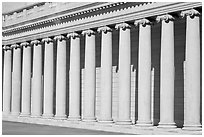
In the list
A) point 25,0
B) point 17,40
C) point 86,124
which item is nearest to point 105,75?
point 86,124

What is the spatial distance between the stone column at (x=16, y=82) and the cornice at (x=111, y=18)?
10.3 feet

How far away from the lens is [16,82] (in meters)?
96.4

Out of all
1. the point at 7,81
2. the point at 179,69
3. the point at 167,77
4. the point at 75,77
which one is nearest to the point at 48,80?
the point at 75,77

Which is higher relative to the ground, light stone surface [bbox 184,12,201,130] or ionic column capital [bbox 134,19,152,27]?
ionic column capital [bbox 134,19,152,27]

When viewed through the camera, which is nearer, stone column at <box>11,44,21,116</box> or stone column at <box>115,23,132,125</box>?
stone column at <box>115,23,132,125</box>

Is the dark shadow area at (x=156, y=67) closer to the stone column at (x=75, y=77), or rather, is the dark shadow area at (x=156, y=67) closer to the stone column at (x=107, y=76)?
the stone column at (x=107, y=76)

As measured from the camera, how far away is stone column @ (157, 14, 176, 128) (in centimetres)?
6309

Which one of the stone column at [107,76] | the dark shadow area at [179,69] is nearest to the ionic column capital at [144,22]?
the stone column at [107,76]

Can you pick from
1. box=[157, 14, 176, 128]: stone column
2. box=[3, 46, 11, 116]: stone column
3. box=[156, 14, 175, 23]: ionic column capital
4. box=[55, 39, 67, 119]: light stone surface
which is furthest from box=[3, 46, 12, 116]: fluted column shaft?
box=[157, 14, 176, 128]: stone column

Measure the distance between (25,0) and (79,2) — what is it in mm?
27132

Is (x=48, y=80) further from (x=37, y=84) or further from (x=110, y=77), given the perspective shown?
(x=110, y=77)

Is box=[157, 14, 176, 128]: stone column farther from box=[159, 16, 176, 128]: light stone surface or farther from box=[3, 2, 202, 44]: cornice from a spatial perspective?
box=[3, 2, 202, 44]: cornice

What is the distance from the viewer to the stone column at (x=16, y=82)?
314 feet

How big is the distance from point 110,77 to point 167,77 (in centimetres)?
1268
